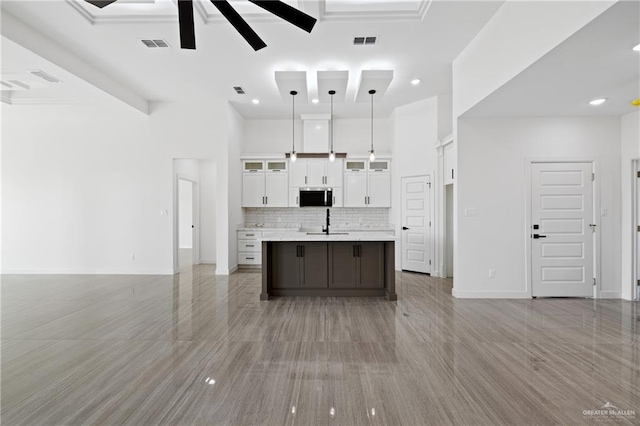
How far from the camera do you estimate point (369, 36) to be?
13.1ft

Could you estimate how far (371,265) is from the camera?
471 cm

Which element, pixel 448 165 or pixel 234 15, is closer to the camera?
pixel 234 15

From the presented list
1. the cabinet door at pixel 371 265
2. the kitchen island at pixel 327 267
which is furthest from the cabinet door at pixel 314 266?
the cabinet door at pixel 371 265

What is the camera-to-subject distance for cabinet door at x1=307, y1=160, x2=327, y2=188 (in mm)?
7305

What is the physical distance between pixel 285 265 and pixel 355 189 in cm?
323

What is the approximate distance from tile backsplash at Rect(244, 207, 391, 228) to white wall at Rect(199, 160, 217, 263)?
1.12 m

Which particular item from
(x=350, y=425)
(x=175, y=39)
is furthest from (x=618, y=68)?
(x=175, y=39)

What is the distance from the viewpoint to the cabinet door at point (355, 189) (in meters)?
7.26

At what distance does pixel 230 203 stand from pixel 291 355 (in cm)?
452

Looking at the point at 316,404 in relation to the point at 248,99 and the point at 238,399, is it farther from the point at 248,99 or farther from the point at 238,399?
the point at 248,99

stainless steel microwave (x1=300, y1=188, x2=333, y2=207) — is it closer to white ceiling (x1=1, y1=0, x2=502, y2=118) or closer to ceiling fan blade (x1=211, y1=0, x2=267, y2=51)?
white ceiling (x1=1, y1=0, x2=502, y2=118)

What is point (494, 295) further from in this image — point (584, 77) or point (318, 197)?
point (318, 197)

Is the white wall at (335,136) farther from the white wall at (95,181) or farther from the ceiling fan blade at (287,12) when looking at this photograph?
the ceiling fan blade at (287,12)

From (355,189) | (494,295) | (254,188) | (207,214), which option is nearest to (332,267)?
(494,295)
